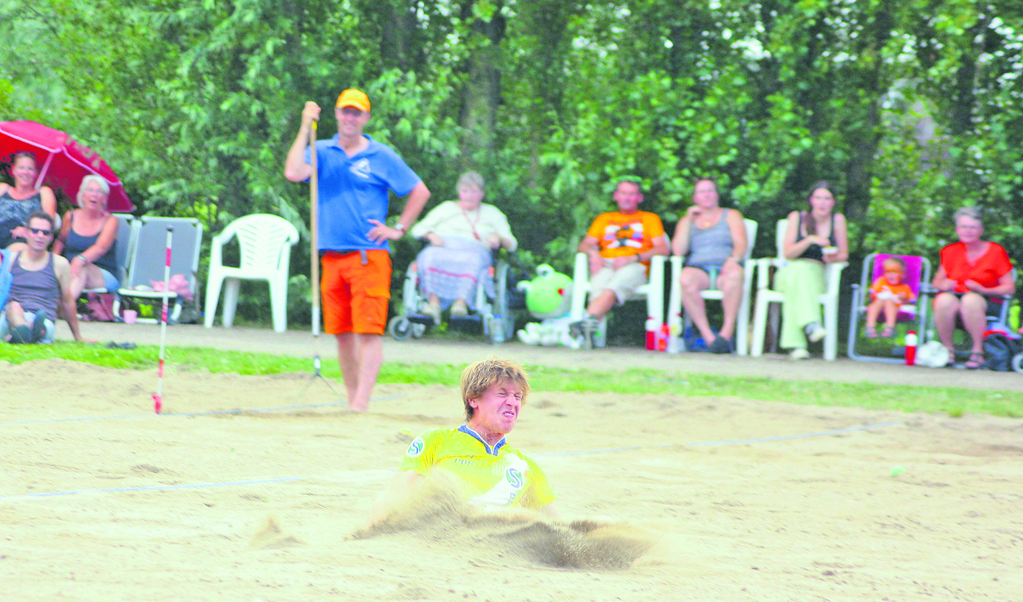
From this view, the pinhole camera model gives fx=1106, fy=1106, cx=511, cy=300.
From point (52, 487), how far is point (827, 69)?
990 centimetres

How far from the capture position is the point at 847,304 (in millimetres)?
12172

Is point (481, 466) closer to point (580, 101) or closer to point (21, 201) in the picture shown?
point (21, 201)

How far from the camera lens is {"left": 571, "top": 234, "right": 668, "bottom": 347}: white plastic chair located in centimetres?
1150

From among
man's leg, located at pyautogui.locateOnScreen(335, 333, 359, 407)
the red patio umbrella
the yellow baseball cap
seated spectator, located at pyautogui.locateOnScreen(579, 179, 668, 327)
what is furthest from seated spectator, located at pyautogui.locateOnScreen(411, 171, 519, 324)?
the yellow baseball cap

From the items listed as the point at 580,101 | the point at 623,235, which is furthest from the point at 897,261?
the point at 580,101

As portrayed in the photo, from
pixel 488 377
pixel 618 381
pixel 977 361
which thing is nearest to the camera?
pixel 488 377

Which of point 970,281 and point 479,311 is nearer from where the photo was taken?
point 970,281

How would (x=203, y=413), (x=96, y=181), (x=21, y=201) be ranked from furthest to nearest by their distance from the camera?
(x=96, y=181)
(x=21, y=201)
(x=203, y=413)

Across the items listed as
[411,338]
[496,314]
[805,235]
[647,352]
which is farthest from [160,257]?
[805,235]

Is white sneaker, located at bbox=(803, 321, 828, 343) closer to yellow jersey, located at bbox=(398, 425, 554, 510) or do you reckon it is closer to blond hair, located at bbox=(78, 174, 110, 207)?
blond hair, located at bbox=(78, 174, 110, 207)

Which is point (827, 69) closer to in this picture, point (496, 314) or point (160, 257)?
point (496, 314)

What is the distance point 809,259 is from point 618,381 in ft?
11.2

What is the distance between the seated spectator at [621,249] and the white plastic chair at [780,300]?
107cm

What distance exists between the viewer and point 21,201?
37.1 feet
